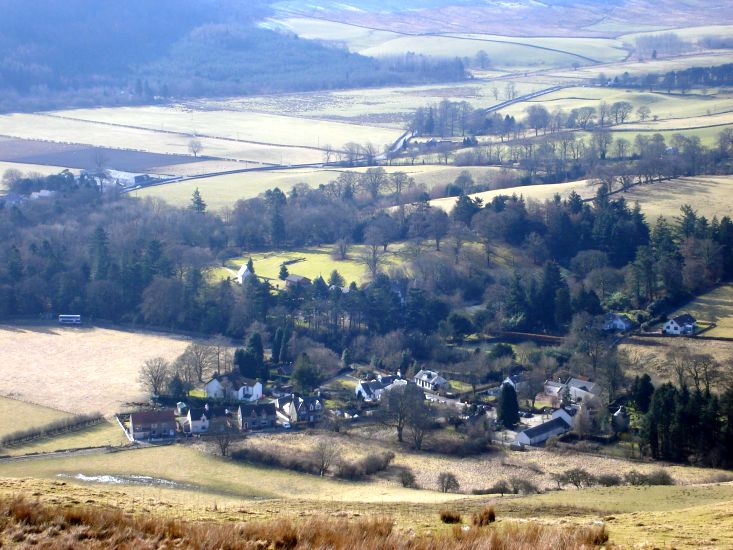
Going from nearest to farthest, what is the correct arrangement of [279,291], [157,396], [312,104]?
[157,396]
[279,291]
[312,104]

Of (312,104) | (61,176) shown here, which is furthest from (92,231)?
(312,104)

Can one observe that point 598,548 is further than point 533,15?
No

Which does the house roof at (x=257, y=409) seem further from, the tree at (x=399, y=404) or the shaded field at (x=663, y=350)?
the shaded field at (x=663, y=350)

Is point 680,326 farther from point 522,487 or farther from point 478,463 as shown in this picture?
point 522,487

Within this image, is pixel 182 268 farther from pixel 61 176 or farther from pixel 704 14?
pixel 704 14

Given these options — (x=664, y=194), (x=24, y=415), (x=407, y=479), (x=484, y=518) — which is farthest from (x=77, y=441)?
(x=664, y=194)

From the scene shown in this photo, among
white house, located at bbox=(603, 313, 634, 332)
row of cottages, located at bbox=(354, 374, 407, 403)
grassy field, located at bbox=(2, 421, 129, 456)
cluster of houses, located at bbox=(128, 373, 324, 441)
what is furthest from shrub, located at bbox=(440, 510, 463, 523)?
white house, located at bbox=(603, 313, 634, 332)

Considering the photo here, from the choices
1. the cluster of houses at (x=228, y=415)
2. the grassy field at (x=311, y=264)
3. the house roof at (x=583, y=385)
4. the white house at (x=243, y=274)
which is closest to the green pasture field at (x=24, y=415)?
the cluster of houses at (x=228, y=415)
